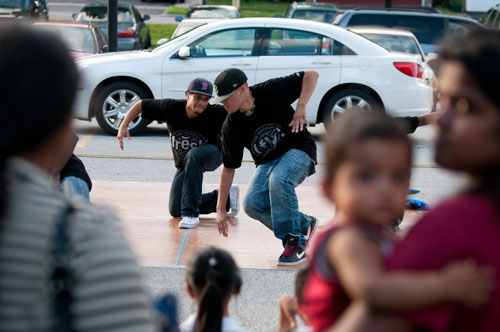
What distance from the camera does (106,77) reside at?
39.3 ft

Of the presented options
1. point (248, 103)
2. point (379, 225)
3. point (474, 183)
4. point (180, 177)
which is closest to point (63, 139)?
point (379, 225)

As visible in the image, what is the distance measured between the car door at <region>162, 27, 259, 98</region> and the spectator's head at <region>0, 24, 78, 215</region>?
10.0 metres

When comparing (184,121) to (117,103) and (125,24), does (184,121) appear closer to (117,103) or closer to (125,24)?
(117,103)

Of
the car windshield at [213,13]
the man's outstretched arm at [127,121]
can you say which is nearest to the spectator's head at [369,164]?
the man's outstretched arm at [127,121]

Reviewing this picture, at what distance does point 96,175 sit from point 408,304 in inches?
312

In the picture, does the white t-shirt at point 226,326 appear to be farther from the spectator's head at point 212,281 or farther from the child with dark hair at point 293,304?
the child with dark hair at point 293,304

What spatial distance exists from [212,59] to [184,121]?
464 centimetres

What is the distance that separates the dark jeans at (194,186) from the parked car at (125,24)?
15887mm

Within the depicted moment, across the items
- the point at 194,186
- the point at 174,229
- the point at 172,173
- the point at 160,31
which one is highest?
the point at 194,186

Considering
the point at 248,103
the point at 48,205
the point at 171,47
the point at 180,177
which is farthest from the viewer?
the point at 171,47

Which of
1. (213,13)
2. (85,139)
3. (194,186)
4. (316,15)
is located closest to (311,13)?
(316,15)

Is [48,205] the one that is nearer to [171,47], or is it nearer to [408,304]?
[408,304]

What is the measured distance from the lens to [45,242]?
1592mm

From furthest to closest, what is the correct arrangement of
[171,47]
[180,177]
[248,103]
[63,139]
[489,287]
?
[171,47]
[180,177]
[248,103]
[63,139]
[489,287]
